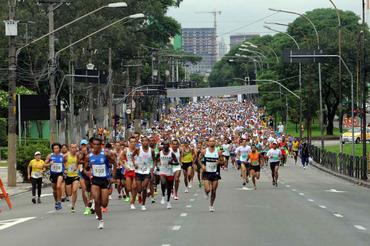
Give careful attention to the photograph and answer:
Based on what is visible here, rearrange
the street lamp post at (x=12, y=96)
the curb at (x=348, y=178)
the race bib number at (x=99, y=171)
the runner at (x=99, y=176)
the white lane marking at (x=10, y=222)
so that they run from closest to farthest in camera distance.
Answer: the runner at (x=99, y=176) < the race bib number at (x=99, y=171) < the white lane marking at (x=10, y=222) < the street lamp post at (x=12, y=96) < the curb at (x=348, y=178)

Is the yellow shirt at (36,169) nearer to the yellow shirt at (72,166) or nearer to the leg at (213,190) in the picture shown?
the yellow shirt at (72,166)

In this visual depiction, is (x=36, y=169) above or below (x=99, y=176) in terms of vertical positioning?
below

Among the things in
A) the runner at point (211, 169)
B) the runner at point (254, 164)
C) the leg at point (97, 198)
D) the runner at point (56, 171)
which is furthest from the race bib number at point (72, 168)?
the runner at point (254, 164)

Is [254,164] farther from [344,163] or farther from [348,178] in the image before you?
[344,163]

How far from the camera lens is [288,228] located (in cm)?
1820

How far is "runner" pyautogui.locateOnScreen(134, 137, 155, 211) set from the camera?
23.5m

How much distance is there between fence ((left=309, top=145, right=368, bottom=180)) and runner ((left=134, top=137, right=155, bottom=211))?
2095cm

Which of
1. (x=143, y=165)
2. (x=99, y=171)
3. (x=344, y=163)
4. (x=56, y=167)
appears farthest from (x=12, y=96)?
(x=344, y=163)

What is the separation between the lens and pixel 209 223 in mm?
19281

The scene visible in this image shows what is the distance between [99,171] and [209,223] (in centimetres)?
260

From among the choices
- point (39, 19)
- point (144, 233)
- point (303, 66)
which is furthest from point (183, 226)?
point (303, 66)

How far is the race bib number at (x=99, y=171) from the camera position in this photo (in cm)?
1873

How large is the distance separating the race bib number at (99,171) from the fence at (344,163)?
84.3 ft

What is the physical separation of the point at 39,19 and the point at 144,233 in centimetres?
4389
